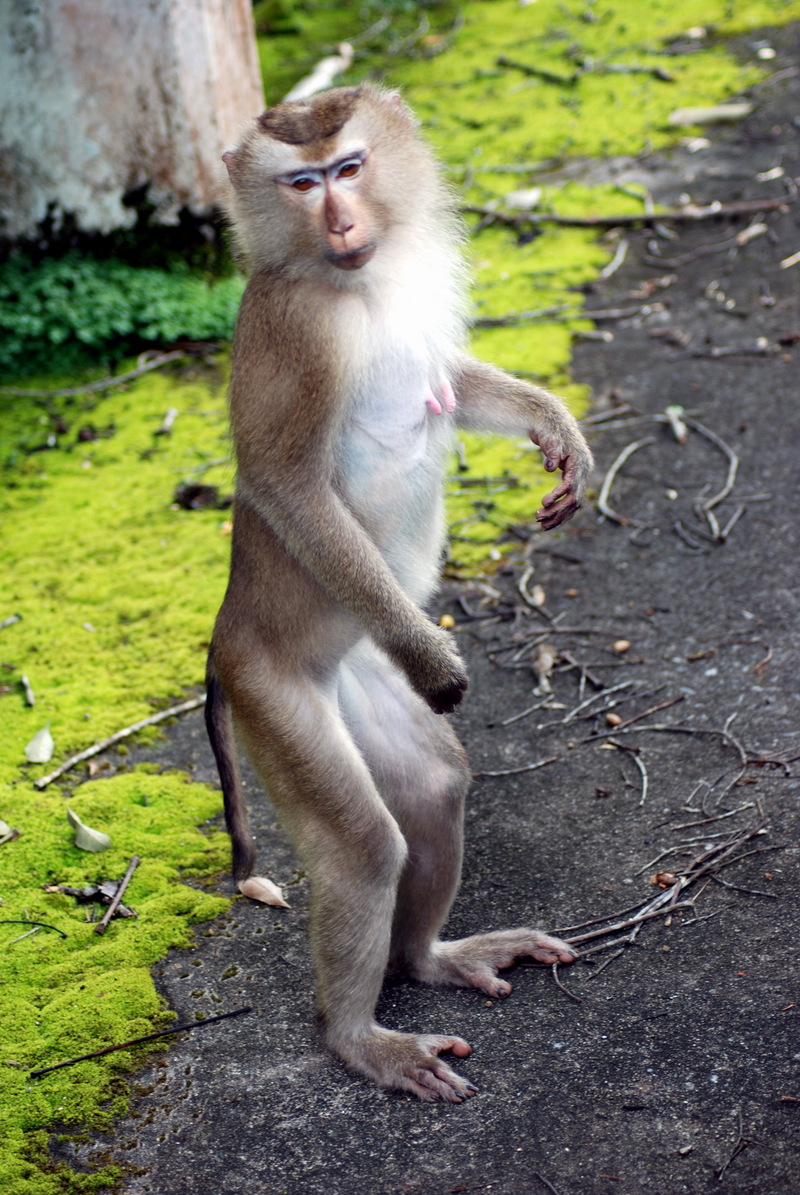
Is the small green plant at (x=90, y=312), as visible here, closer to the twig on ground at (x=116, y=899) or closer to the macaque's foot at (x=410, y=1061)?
the twig on ground at (x=116, y=899)

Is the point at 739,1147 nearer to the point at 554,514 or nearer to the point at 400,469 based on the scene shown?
the point at 554,514

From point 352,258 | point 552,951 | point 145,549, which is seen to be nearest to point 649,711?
point 552,951

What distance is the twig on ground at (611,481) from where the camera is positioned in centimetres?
491

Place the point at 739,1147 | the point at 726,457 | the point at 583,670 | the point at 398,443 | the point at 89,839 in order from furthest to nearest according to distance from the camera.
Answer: the point at 726,457
the point at 583,670
the point at 89,839
the point at 398,443
the point at 739,1147

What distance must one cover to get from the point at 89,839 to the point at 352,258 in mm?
1946

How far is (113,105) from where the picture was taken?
6.39 metres

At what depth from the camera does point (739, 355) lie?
5789mm

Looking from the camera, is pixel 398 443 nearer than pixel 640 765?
Yes

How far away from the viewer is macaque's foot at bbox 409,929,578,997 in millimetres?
3000

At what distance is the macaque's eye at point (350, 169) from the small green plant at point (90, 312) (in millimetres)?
4115

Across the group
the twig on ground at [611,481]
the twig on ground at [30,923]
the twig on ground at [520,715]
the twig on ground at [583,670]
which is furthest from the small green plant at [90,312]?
the twig on ground at [30,923]

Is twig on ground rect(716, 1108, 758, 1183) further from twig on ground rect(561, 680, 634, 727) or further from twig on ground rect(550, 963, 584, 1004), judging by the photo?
twig on ground rect(561, 680, 634, 727)

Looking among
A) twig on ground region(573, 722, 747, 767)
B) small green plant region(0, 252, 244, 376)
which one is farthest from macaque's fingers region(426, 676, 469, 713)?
small green plant region(0, 252, 244, 376)

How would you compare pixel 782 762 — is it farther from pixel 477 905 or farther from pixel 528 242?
pixel 528 242
